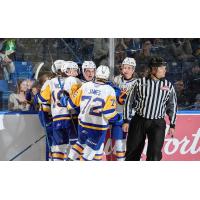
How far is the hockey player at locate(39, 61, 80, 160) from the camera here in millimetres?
4898

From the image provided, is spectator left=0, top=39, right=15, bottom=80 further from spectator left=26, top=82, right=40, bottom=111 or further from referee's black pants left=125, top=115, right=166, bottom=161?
referee's black pants left=125, top=115, right=166, bottom=161

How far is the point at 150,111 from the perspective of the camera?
4.76 m

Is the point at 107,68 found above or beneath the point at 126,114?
above

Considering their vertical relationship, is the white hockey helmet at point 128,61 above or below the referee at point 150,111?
above

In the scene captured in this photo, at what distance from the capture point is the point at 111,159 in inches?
197

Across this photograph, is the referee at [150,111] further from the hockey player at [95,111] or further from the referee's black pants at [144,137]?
the hockey player at [95,111]

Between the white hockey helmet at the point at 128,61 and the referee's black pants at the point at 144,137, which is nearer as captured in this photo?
the referee's black pants at the point at 144,137

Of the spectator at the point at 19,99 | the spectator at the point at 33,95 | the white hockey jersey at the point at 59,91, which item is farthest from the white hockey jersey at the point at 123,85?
the spectator at the point at 19,99

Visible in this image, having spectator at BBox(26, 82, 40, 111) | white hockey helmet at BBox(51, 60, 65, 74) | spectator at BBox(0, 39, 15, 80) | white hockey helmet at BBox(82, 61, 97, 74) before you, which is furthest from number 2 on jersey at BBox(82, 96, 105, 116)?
spectator at BBox(0, 39, 15, 80)

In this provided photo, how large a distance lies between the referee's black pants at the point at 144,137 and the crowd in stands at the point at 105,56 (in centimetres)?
42

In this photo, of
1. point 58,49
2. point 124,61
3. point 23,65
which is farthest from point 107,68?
point 23,65

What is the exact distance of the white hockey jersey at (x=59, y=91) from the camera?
16.1 feet
